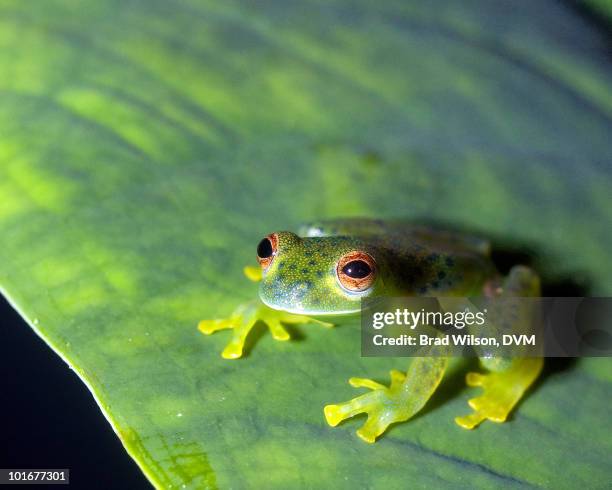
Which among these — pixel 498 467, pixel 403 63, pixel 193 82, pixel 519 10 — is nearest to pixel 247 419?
pixel 498 467

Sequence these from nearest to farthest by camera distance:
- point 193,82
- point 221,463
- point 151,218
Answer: point 221,463 < point 151,218 < point 193,82

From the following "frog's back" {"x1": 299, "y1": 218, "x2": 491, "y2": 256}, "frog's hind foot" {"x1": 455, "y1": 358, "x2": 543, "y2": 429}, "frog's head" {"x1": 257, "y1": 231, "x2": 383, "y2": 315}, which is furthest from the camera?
"frog's back" {"x1": 299, "y1": 218, "x2": 491, "y2": 256}

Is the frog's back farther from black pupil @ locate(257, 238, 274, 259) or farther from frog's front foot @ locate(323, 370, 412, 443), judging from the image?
frog's front foot @ locate(323, 370, 412, 443)

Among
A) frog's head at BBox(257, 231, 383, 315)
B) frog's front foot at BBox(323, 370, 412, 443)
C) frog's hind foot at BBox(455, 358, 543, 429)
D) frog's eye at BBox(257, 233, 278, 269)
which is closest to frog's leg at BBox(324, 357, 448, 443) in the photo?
frog's front foot at BBox(323, 370, 412, 443)

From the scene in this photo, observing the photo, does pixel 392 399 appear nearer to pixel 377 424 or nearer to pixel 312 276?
pixel 377 424

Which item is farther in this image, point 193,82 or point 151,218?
point 193,82

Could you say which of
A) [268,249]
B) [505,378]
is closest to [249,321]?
[268,249]

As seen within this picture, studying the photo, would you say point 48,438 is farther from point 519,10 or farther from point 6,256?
point 519,10
